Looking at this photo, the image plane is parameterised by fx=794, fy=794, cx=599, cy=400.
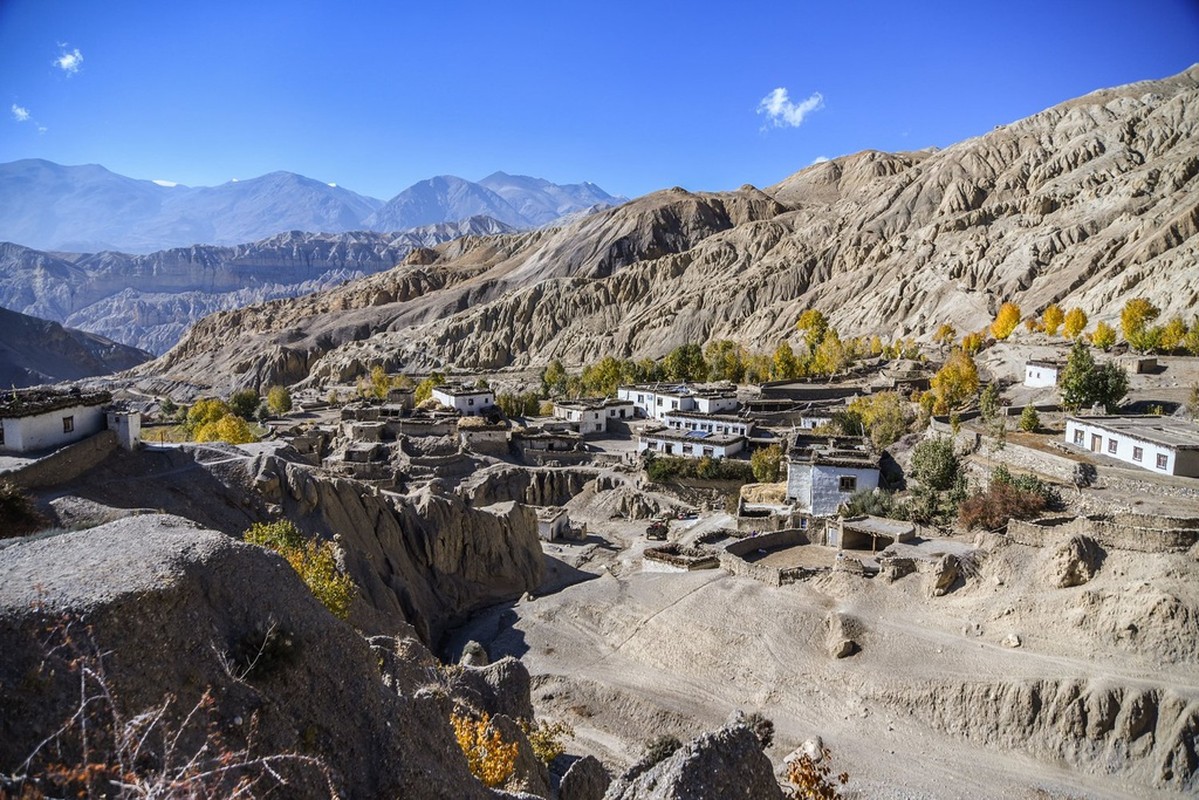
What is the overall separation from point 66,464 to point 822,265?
101 metres

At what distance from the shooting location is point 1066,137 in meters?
105

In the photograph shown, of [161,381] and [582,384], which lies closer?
[582,384]

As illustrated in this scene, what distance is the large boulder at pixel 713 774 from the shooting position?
8695 millimetres

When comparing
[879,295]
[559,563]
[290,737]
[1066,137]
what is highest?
[1066,137]

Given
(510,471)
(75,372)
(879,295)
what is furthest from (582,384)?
(75,372)

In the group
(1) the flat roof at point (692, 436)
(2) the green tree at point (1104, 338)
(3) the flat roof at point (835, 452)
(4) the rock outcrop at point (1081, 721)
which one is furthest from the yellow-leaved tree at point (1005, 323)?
(4) the rock outcrop at point (1081, 721)

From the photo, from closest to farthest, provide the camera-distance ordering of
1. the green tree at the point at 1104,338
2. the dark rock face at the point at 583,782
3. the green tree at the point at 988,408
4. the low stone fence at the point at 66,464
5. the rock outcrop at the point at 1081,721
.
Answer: the dark rock face at the point at 583,782 → the rock outcrop at the point at 1081,721 → the low stone fence at the point at 66,464 → the green tree at the point at 988,408 → the green tree at the point at 1104,338

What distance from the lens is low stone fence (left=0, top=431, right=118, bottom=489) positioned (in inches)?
771

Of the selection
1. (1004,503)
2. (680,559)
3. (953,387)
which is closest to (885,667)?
(680,559)

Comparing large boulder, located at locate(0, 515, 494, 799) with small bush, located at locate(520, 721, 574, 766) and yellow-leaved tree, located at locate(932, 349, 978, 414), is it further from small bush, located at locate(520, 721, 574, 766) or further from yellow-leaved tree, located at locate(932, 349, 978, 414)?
yellow-leaved tree, located at locate(932, 349, 978, 414)

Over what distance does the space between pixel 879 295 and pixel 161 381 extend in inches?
4038

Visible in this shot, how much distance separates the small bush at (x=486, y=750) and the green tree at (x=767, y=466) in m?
31.7

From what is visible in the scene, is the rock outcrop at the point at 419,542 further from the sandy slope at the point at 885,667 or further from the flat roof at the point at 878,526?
the flat roof at the point at 878,526

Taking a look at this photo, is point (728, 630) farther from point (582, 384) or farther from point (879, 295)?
point (879, 295)
